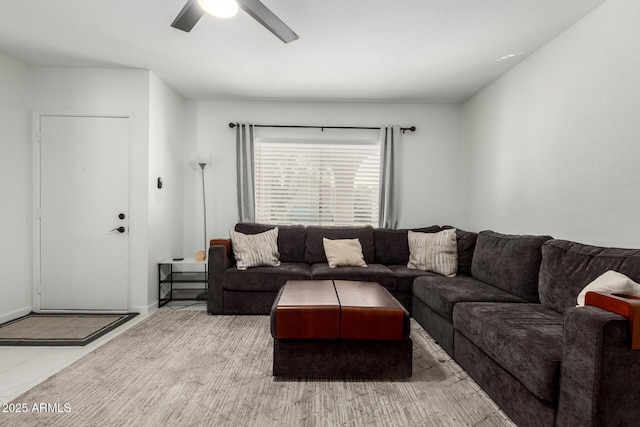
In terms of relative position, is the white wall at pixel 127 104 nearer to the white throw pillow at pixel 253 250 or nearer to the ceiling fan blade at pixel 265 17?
the white throw pillow at pixel 253 250

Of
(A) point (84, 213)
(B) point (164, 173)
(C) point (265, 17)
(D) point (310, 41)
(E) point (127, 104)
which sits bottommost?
(A) point (84, 213)

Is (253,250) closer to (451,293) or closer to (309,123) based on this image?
(309,123)

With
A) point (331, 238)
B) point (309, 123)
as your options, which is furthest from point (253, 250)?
point (309, 123)

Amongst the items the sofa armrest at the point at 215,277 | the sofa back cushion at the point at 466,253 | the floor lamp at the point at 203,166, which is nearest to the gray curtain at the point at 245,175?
the floor lamp at the point at 203,166

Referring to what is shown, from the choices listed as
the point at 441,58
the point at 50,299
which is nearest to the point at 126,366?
the point at 50,299

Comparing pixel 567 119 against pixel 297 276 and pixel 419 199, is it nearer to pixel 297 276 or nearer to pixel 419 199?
pixel 419 199

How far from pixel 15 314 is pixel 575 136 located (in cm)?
555

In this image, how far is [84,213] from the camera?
146 inches

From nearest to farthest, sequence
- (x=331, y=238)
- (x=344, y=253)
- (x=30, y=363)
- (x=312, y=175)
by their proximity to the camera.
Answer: (x=30, y=363) < (x=344, y=253) < (x=331, y=238) < (x=312, y=175)

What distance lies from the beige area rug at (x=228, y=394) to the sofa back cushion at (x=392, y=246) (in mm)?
1533

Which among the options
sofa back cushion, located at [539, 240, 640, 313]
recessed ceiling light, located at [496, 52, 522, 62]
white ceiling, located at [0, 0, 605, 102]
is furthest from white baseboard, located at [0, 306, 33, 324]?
recessed ceiling light, located at [496, 52, 522, 62]

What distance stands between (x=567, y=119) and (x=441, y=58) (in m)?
1.28

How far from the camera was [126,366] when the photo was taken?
2438 millimetres

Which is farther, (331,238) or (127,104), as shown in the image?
(331,238)
